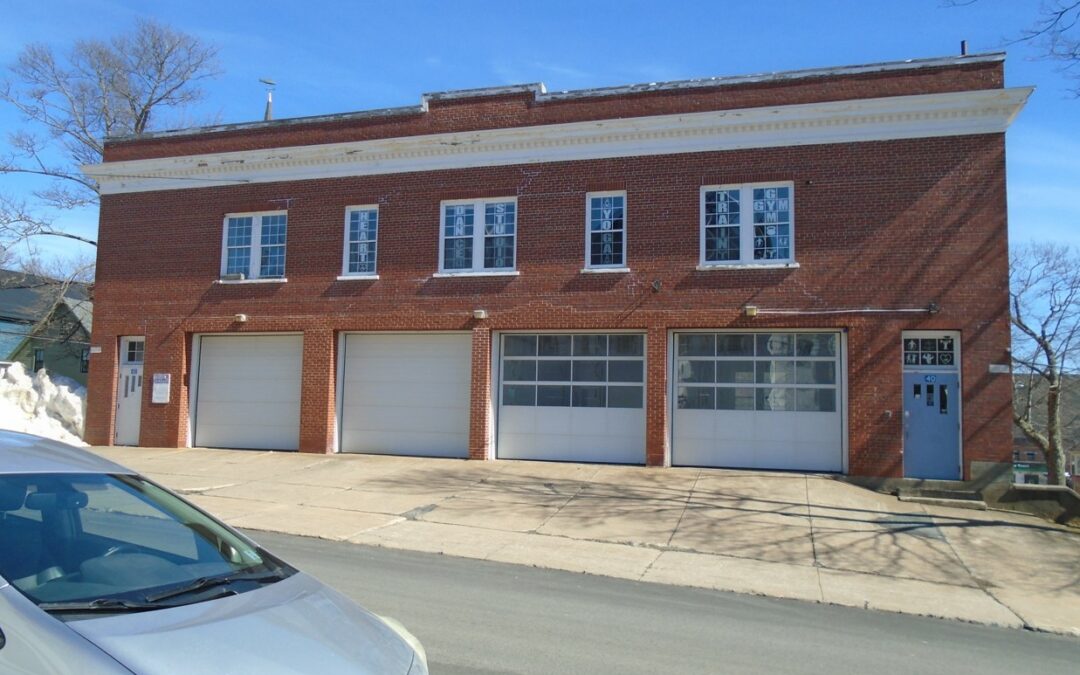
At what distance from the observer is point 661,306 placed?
662 inches

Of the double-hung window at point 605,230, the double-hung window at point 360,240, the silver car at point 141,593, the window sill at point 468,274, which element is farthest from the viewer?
the double-hung window at point 360,240

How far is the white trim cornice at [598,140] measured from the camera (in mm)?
15461

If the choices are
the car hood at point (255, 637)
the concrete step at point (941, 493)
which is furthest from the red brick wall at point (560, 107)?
the car hood at point (255, 637)

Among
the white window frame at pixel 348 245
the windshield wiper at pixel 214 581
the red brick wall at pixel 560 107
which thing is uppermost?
the red brick wall at pixel 560 107

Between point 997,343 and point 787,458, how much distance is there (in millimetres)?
4481

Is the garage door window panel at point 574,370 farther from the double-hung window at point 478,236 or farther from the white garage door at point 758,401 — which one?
the double-hung window at point 478,236

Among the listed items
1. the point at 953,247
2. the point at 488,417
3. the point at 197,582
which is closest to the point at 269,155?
the point at 488,417

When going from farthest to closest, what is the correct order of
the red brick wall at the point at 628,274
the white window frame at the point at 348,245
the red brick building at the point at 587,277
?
1. the white window frame at the point at 348,245
2. the red brick building at the point at 587,277
3. the red brick wall at the point at 628,274

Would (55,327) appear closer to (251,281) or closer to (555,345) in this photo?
(251,281)

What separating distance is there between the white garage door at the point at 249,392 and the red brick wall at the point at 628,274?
521mm

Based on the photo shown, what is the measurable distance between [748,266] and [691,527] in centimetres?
670

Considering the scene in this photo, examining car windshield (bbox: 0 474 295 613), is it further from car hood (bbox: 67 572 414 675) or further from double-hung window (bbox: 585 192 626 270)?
double-hung window (bbox: 585 192 626 270)

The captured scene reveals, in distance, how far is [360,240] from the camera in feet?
62.7

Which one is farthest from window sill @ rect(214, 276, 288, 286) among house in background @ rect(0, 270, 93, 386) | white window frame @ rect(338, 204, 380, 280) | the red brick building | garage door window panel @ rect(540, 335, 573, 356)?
house in background @ rect(0, 270, 93, 386)
